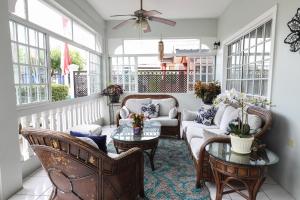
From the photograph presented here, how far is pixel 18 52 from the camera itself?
2.57 meters

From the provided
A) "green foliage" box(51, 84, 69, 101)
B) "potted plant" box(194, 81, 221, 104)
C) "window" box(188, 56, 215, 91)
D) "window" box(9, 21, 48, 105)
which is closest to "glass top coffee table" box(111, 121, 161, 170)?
"window" box(9, 21, 48, 105)

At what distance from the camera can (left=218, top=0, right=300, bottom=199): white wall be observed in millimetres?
2129

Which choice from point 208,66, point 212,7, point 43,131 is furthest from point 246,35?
point 43,131

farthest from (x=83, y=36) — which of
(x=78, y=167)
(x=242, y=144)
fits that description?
(x=242, y=144)

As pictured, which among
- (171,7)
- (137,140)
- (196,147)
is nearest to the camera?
(196,147)

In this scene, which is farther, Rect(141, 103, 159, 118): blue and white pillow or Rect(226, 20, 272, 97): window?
Rect(141, 103, 159, 118): blue and white pillow

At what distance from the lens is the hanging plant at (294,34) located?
6.79 ft

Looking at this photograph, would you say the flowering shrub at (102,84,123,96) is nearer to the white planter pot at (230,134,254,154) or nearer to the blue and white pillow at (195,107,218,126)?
the blue and white pillow at (195,107,218,126)

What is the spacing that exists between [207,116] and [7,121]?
126 inches

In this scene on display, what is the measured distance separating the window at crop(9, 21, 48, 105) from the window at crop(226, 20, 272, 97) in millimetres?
3411

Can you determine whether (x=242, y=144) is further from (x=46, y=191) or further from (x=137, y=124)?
(x=46, y=191)

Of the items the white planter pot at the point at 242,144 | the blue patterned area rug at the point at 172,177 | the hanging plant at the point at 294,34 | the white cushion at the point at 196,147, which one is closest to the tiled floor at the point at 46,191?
the blue patterned area rug at the point at 172,177

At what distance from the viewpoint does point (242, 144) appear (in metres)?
1.78

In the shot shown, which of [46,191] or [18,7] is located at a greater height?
[18,7]
